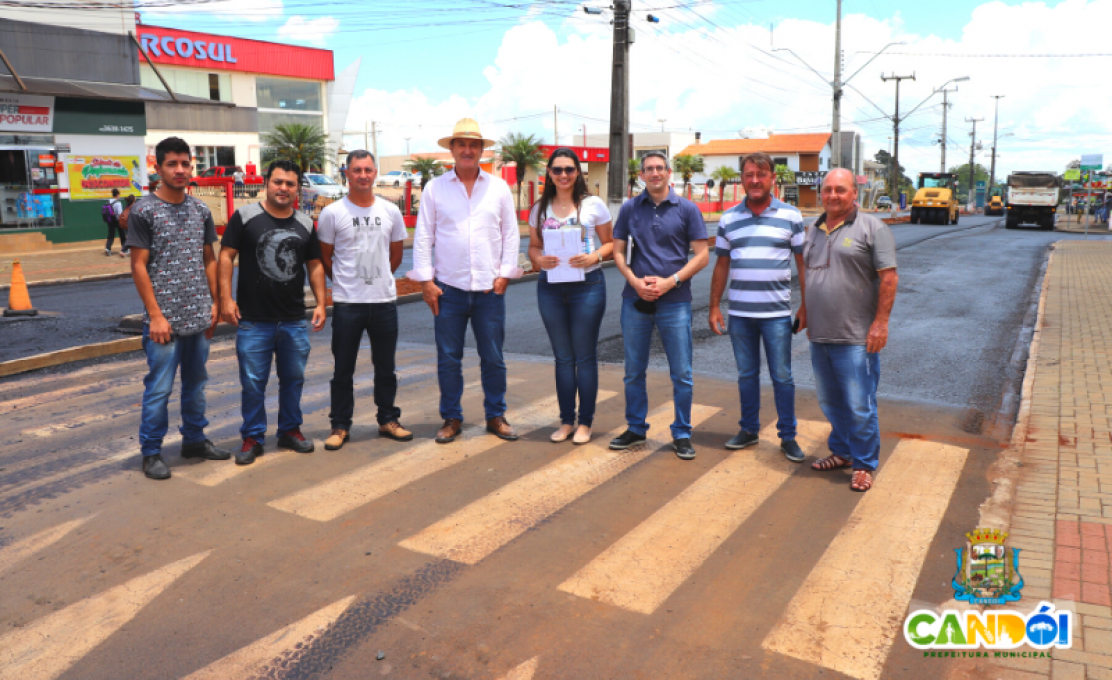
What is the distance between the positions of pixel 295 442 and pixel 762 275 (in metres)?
3.33

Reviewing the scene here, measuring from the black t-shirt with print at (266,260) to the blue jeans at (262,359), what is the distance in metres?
0.08

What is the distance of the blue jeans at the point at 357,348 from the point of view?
5836 mm

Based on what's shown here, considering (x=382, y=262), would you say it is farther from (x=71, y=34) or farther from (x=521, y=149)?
(x=521, y=149)

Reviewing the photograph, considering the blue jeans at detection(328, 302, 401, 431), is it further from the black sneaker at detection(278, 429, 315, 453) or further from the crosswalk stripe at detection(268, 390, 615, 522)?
the crosswalk stripe at detection(268, 390, 615, 522)

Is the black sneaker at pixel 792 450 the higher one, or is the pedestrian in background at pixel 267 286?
the pedestrian in background at pixel 267 286

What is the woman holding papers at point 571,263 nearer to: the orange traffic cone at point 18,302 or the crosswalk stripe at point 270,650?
the crosswalk stripe at point 270,650

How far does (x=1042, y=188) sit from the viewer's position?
40156 millimetres

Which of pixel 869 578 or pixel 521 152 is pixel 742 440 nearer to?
pixel 869 578

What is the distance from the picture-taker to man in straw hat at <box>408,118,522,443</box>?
18.9 feet

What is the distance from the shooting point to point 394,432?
6.12 m

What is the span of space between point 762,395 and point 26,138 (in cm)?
2431

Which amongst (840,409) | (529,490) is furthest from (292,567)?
(840,409)

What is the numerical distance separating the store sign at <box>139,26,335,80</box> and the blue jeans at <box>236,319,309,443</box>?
52.3 meters

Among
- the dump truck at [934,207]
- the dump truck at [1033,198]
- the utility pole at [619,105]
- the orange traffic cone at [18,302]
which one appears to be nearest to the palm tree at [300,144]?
the utility pole at [619,105]
